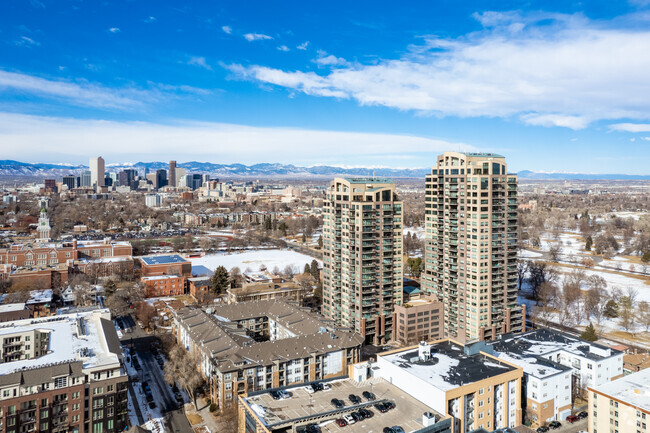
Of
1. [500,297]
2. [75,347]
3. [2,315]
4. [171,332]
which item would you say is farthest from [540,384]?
[2,315]

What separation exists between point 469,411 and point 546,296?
24.8 m

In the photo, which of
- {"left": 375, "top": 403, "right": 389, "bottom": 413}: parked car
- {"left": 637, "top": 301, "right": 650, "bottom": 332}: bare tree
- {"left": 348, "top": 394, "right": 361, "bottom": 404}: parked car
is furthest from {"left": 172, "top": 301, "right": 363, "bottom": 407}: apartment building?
{"left": 637, "top": 301, "right": 650, "bottom": 332}: bare tree

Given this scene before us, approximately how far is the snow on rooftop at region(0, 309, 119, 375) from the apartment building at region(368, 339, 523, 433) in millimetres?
12009

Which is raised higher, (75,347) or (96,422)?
(75,347)

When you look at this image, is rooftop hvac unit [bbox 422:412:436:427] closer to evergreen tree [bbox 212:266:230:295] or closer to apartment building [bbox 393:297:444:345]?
apartment building [bbox 393:297:444:345]

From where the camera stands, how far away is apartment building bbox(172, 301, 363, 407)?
74.7 ft

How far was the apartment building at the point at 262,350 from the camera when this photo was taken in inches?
896

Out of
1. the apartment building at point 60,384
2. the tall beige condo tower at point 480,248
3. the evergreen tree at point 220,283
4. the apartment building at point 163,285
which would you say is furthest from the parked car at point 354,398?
the apartment building at point 163,285

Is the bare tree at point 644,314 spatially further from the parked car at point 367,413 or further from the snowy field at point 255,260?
the snowy field at point 255,260

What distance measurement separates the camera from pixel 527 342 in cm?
2566

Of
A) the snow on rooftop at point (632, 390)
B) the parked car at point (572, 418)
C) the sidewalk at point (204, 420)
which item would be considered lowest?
the sidewalk at point (204, 420)

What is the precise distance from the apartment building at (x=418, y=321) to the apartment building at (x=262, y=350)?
530 cm

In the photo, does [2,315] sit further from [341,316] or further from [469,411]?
[469,411]

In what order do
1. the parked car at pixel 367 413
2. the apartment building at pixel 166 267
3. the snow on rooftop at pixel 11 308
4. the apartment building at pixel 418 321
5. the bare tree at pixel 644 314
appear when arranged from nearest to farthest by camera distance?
the parked car at pixel 367 413 → the apartment building at pixel 418 321 → the snow on rooftop at pixel 11 308 → the bare tree at pixel 644 314 → the apartment building at pixel 166 267
